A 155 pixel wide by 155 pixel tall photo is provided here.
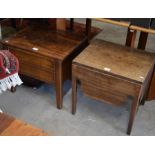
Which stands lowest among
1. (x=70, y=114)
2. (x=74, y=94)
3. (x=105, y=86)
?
(x=70, y=114)

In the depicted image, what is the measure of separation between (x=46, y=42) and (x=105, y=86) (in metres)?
0.50

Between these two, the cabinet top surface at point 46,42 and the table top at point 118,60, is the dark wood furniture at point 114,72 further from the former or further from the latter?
the cabinet top surface at point 46,42

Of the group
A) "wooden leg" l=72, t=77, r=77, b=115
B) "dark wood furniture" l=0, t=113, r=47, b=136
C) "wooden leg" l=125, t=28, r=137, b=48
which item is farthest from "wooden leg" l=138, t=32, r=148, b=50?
"dark wood furniture" l=0, t=113, r=47, b=136

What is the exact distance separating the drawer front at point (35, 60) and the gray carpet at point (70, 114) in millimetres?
317

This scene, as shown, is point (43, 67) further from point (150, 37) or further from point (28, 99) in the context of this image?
point (150, 37)

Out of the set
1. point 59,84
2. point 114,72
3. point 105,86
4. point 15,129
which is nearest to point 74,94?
point 59,84

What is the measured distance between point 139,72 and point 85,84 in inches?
12.9

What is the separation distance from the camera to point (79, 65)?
1.35m

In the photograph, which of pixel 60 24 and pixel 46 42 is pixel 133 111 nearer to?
pixel 46 42

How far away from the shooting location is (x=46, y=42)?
5.12 feet

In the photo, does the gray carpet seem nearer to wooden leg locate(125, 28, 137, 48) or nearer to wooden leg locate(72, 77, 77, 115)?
wooden leg locate(72, 77, 77, 115)

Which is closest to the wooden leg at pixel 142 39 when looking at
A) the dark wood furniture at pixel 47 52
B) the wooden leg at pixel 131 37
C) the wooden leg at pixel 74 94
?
the wooden leg at pixel 131 37
